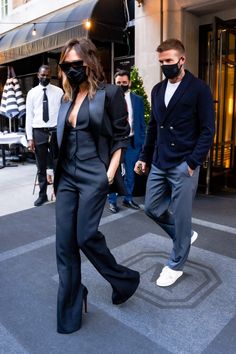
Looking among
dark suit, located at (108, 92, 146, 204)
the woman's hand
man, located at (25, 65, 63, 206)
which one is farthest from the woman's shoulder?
man, located at (25, 65, 63, 206)

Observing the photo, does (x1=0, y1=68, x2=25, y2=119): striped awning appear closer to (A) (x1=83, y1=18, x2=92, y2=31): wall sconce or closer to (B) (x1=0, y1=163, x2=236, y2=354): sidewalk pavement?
(A) (x1=83, y1=18, x2=92, y2=31): wall sconce

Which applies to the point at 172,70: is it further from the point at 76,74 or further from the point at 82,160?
the point at 82,160

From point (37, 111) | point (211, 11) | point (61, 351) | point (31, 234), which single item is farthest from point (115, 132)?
point (211, 11)

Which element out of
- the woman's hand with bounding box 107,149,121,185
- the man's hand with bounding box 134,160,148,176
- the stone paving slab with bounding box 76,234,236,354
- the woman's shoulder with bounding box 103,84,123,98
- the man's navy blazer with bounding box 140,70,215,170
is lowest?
the stone paving slab with bounding box 76,234,236,354

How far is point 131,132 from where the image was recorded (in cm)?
525

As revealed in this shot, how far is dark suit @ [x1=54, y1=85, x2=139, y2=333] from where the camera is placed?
2.30m

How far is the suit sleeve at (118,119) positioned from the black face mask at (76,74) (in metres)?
0.22

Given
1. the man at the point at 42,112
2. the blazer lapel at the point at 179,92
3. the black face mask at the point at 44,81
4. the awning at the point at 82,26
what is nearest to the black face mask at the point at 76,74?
the blazer lapel at the point at 179,92

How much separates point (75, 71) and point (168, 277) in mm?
1891

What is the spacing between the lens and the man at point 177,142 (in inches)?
112

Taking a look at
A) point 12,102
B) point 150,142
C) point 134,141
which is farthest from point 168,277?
point 12,102

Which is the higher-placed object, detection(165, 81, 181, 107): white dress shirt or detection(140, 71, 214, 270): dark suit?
detection(165, 81, 181, 107): white dress shirt

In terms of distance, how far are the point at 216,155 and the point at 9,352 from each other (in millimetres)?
5397

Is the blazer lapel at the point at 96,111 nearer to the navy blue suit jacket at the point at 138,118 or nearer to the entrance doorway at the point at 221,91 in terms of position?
the navy blue suit jacket at the point at 138,118
